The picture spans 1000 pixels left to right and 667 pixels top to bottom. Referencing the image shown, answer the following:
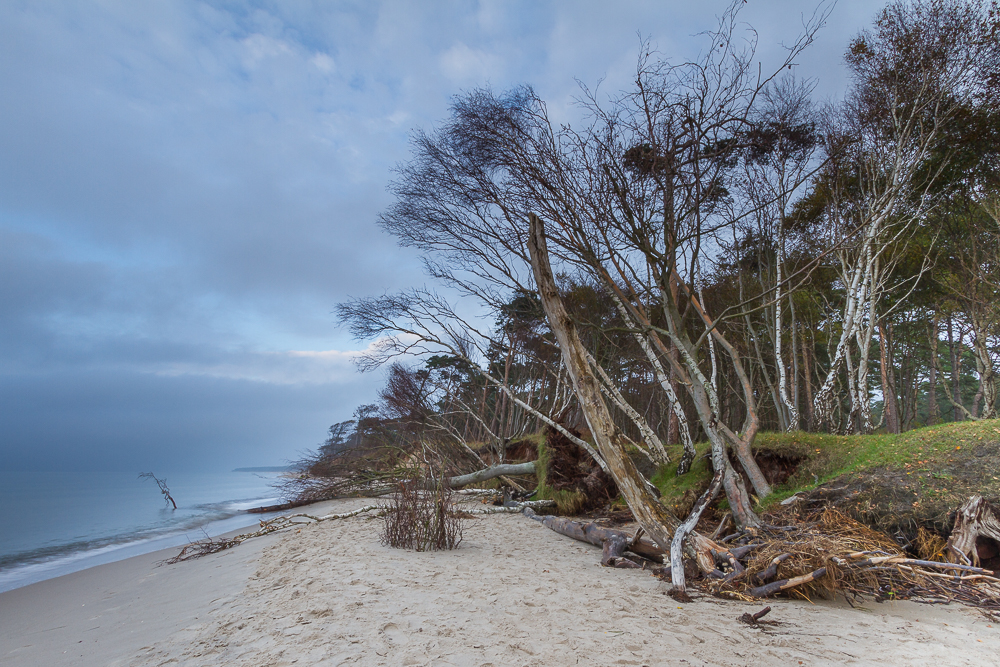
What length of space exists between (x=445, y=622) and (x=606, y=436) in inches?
115

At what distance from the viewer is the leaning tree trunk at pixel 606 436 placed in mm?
5539

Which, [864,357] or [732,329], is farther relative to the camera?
[732,329]

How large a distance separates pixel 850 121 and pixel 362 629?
1269cm

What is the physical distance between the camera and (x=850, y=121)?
33.5 ft

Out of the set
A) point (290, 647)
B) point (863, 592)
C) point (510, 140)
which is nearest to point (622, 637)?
point (290, 647)

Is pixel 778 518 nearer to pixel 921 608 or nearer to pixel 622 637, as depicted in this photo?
pixel 921 608

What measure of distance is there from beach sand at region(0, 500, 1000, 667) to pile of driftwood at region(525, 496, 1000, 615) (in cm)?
21

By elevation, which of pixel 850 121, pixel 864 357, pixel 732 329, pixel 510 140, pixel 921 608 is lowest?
pixel 921 608

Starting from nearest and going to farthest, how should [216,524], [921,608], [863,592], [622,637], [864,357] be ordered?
1. [622,637]
2. [921,608]
3. [863,592]
4. [864,357]
5. [216,524]

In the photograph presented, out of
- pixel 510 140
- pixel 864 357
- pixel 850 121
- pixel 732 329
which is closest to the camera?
pixel 510 140

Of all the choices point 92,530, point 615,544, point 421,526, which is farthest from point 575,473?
point 92,530

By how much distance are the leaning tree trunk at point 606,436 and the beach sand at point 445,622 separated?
2.11 ft

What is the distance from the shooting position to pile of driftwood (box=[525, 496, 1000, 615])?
4430 mm

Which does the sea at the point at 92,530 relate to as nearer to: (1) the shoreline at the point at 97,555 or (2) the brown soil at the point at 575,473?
(1) the shoreline at the point at 97,555
